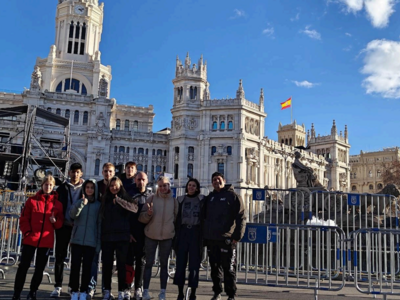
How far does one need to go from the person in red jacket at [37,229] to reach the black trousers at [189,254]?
94.2 inches

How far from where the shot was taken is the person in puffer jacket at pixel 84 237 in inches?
301

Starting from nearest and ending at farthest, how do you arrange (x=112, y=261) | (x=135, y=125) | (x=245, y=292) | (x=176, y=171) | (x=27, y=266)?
(x=27, y=266)
(x=112, y=261)
(x=245, y=292)
(x=176, y=171)
(x=135, y=125)

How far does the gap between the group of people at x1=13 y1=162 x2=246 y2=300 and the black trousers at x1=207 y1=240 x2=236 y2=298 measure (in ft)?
0.06

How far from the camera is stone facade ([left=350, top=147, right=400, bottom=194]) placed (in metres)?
89.8

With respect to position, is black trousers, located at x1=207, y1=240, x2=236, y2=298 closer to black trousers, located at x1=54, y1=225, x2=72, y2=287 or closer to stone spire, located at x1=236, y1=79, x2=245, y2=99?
black trousers, located at x1=54, y1=225, x2=72, y2=287

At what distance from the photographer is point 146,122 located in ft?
212

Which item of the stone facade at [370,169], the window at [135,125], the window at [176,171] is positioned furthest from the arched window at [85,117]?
the stone facade at [370,169]

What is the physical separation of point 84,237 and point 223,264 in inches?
109

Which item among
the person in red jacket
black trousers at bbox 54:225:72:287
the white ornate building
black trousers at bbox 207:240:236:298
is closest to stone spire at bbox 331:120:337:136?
the white ornate building

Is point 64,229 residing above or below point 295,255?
above

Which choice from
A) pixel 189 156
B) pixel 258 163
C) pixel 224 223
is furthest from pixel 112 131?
pixel 224 223

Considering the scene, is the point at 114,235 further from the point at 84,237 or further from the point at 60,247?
the point at 60,247

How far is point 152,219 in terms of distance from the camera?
8.29 meters

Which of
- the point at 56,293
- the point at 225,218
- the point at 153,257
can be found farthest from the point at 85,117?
the point at 225,218
